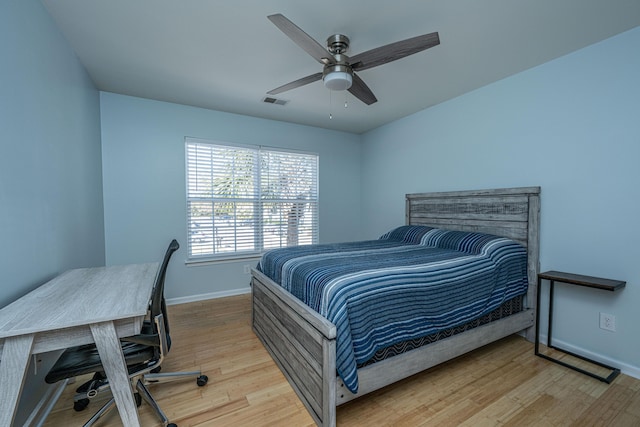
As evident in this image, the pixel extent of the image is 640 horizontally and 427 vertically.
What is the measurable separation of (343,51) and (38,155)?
2159 millimetres

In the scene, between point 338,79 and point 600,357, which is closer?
point 338,79

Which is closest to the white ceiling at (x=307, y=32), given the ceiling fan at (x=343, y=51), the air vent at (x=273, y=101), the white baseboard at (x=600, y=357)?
the air vent at (x=273, y=101)

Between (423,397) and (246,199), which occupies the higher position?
(246,199)

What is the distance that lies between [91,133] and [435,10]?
322 cm

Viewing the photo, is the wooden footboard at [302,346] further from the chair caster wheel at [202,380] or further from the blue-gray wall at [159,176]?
the blue-gray wall at [159,176]

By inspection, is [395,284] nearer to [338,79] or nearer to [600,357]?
[338,79]

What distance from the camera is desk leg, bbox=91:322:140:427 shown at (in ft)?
3.81

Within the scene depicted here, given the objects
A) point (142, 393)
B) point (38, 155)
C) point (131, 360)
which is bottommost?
point (142, 393)

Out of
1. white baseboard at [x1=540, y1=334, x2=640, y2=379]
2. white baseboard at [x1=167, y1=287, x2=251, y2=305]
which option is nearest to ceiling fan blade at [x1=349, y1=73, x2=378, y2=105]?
white baseboard at [x1=540, y1=334, x2=640, y2=379]

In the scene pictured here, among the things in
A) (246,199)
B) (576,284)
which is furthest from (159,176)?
(576,284)

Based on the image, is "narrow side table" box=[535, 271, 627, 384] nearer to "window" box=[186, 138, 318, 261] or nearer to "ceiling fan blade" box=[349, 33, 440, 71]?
"ceiling fan blade" box=[349, 33, 440, 71]

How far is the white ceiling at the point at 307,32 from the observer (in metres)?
1.75

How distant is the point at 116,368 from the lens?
1.24 metres

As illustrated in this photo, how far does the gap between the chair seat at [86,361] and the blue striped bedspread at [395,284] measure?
3.12 ft
